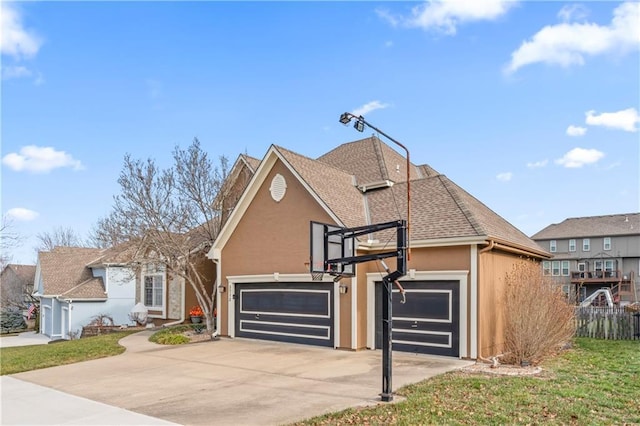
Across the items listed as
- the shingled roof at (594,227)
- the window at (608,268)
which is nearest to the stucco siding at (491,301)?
the window at (608,268)

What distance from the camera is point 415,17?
14344 mm

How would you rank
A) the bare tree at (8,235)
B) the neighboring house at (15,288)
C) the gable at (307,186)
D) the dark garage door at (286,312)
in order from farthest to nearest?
the neighboring house at (15,288), the bare tree at (8,235), the gable at (307,186), the dark garage door at (286,312)

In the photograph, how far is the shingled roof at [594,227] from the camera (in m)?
50.2

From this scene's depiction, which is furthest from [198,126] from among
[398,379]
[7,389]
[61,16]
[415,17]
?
[398,379]

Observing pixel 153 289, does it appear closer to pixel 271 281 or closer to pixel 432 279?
pixel 271 281

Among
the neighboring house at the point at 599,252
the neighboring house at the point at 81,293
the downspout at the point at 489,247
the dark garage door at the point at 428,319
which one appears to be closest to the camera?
the downspout at the point at 489,247

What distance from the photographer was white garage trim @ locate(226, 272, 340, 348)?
14.8 m

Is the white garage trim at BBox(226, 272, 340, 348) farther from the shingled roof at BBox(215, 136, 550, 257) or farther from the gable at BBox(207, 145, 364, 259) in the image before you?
the shingled roof at BBox(215, 136, 550, 257)

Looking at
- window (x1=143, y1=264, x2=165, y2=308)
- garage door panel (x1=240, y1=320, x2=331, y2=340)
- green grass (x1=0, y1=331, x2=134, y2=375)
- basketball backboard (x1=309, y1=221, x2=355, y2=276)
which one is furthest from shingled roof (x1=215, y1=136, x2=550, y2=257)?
window (x1=143, y1=264, x2=165, y2=308)

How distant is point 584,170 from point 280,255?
13773 millimetres

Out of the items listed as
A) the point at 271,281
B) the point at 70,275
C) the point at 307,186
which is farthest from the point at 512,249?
the point at 70,275

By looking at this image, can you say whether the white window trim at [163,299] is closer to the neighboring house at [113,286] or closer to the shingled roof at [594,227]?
the neighboring house at [113,286]

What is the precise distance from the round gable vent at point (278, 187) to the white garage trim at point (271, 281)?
257 centimetres

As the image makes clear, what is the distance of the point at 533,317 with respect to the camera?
1177 centimetres
